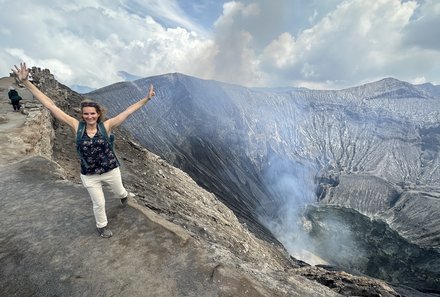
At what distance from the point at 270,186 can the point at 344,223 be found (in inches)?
1654

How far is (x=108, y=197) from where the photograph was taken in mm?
10141

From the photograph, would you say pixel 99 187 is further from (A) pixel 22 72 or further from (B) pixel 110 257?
(A) pixel 22 72

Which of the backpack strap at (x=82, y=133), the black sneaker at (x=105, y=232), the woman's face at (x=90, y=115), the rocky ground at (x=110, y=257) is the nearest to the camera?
the rocky ground at (x=110, y=257)

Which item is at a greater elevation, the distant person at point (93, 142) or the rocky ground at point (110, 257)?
the distant person at point (93, 142)

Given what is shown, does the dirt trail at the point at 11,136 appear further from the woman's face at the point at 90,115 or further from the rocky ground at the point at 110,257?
the woman's face at the point at 90,115

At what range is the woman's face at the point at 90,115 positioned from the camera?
7.15 m

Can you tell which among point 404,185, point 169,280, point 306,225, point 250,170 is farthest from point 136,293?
point 404,185

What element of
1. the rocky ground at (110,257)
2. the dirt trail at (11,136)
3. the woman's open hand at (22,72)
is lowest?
the rocky ground at (110,257)

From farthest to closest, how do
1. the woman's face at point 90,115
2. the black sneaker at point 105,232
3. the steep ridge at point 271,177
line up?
the steep ridge at point 271,177
the black sneaker at point 105,232
the woman's face at point 90,115

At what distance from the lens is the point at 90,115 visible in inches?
284

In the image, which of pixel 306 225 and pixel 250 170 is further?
pixel 250 170

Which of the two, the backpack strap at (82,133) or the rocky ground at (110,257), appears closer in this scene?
the rocky ground at (110,257)

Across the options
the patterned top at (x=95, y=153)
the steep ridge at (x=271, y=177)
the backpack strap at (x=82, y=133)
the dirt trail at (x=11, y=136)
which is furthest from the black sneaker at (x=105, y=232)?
the steep ridge at (x=271, y=177)

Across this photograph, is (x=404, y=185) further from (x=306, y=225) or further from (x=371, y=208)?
(x=306, y=225)
